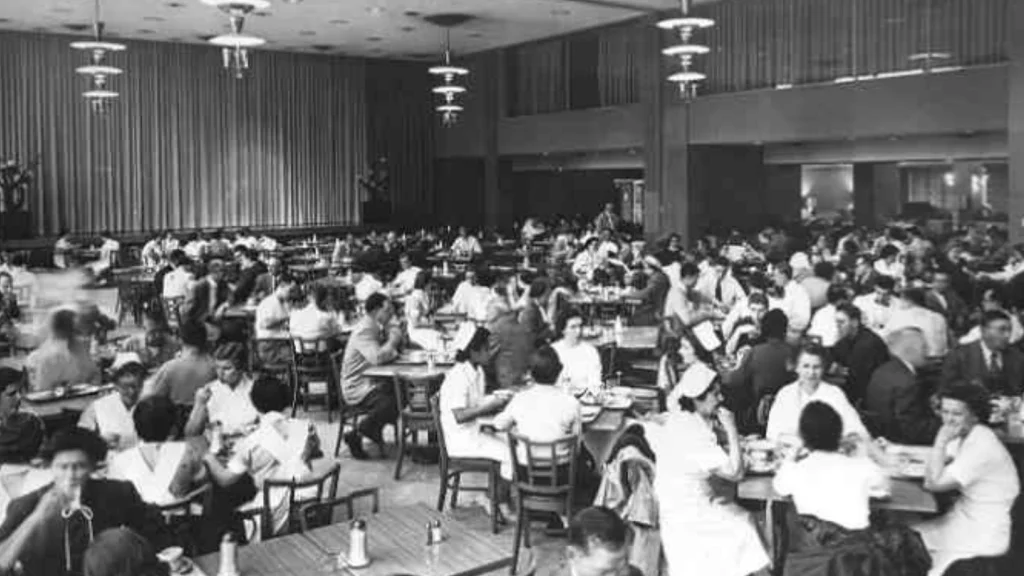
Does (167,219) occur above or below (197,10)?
below

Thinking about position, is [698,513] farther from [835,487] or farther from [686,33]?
[686,33]

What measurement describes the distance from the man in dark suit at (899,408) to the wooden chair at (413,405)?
2.90 metres

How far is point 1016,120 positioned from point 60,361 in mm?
11843

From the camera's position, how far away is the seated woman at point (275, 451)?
514cm

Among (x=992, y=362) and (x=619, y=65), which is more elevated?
(x=619, y=65)

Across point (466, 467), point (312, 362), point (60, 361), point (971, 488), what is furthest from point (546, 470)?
point (312, 362)

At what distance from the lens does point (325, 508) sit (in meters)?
4.77

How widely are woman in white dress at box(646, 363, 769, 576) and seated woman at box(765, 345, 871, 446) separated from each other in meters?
0.99

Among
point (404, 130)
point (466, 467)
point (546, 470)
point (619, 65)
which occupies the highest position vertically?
point (619, 65)

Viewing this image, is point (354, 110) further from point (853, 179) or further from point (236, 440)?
point (236, 440)

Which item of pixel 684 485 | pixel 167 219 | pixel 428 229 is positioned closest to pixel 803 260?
pixel 684 485

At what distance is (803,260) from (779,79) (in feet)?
18.1

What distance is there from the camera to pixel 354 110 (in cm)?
2509

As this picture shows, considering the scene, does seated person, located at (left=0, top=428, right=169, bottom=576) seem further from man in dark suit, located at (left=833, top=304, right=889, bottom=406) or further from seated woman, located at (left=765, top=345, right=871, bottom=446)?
man in dark suit, located at (left=833, top=304, right=889, bottom=406)
